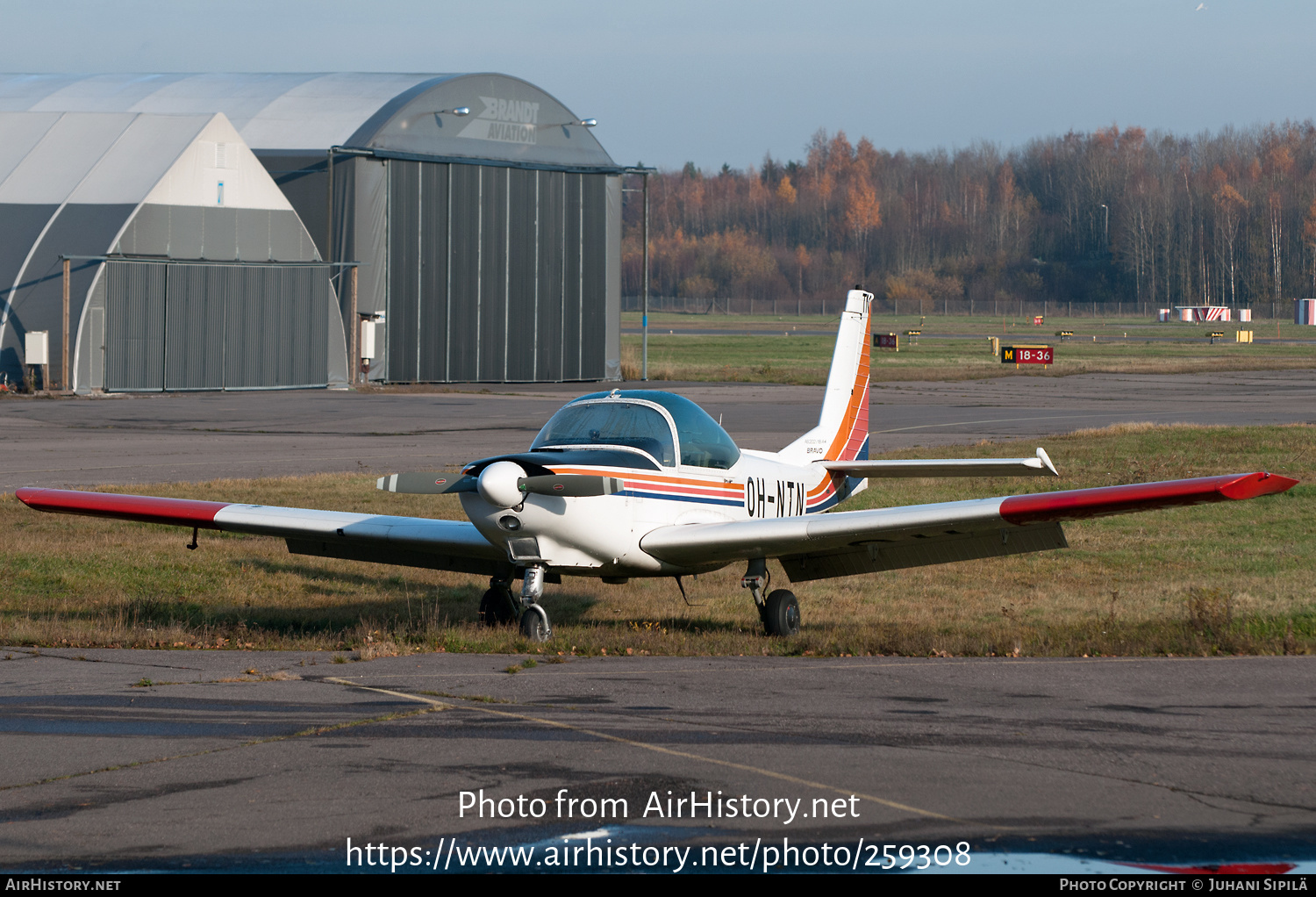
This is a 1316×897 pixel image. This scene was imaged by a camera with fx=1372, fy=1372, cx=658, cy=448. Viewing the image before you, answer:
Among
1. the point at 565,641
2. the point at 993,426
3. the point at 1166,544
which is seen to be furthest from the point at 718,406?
the point at 565,641

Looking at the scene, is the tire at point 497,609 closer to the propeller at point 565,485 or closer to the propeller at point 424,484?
the propeller at point 424,484

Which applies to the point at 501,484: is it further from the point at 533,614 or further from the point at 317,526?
the point at 317,526

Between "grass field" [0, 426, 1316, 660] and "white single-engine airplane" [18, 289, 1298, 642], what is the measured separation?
0.67 metres

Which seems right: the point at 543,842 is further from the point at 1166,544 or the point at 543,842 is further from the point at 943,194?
the point at 943,194

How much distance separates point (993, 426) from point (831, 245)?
504 feet

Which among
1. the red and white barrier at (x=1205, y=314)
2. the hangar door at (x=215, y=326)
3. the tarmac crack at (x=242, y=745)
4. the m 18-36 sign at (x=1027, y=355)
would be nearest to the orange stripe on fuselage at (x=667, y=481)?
the tarmac crack at (x=242, y=745)

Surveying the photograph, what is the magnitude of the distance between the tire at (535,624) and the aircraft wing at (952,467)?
13.7 feet

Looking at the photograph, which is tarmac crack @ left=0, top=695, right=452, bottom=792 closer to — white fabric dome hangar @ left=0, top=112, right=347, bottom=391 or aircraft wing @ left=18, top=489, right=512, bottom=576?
aircraft wing @ left=18, top=489, right=512, bottom=576

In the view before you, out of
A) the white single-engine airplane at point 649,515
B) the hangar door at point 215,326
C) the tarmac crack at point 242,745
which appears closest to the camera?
the tarmac crack at point 242,745

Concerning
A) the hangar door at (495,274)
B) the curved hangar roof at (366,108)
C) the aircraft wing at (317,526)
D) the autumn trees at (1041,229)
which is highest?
the autumn trees at (1041,229)

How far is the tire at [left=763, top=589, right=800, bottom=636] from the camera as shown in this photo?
494 inches

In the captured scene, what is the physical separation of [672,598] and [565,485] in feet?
16.4

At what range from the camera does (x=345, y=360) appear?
4472 centimetres

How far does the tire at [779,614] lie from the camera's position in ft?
41.2
